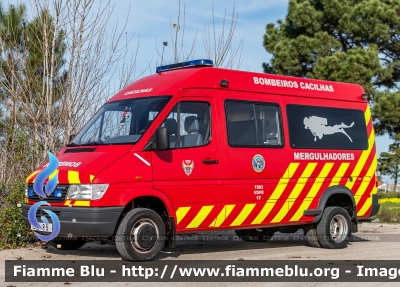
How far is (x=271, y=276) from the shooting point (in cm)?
821

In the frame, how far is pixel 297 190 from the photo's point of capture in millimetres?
10930

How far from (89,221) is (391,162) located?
23125mm

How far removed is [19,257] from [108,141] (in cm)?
214

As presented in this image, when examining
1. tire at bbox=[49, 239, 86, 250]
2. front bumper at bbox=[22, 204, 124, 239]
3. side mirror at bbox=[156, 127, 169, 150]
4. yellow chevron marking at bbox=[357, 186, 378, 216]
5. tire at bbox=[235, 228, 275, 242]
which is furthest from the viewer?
tire at bbox=[235, 228, 275, 242]

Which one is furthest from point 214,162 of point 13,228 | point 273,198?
point 13,228

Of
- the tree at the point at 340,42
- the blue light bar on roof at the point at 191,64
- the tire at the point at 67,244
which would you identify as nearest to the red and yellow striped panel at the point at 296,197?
the tire at the point at 67,244

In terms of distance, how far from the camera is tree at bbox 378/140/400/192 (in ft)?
94.7

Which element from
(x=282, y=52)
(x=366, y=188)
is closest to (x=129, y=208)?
(x=366, y=188)

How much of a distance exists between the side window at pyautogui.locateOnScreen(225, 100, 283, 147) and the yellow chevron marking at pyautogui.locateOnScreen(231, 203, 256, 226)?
0.96 metres

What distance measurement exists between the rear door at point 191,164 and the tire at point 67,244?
1.94 m

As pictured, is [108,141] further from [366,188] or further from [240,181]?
[366,188]

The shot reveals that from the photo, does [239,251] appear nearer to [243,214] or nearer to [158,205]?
[243,214]

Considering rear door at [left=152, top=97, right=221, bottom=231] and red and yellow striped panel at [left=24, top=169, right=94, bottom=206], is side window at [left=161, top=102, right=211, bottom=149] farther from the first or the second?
red and yellow striped panel at [left=24, top=169, right=94, bottom=206]

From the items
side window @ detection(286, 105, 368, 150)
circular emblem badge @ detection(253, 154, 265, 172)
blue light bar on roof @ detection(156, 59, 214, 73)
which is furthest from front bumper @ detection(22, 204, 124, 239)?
side window @ detection(286, 105, 368, 150)
